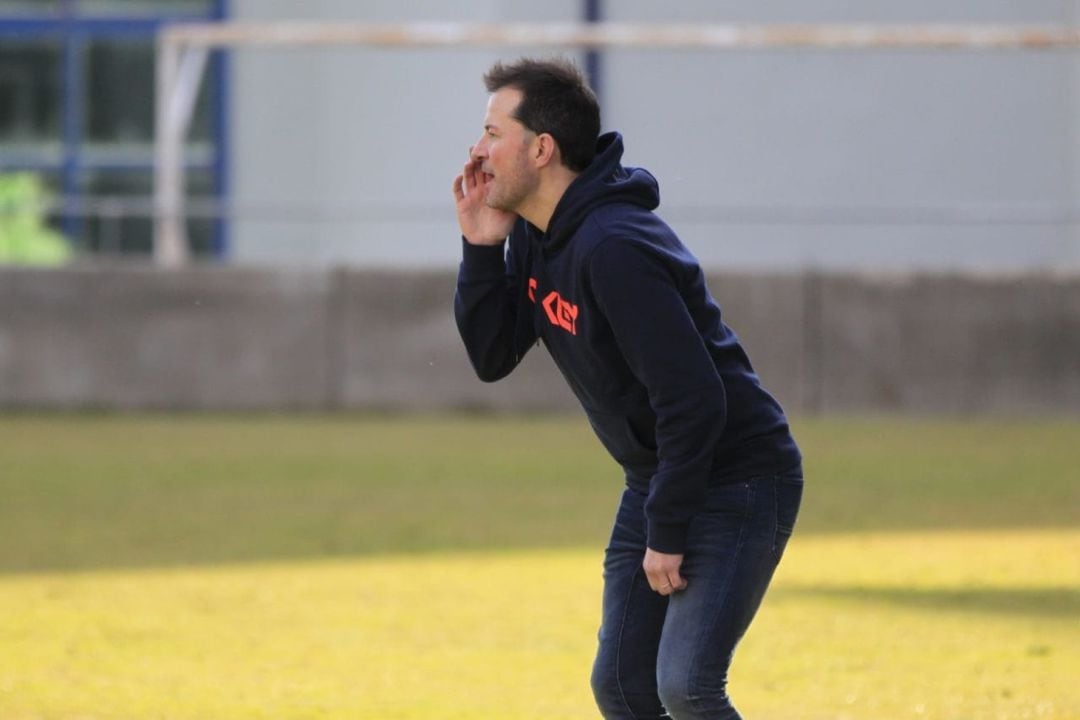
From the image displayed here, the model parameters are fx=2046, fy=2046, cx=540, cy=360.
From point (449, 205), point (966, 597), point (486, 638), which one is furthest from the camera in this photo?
point (449, 205)

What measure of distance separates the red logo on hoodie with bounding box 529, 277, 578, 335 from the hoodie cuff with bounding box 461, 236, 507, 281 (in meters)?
0.20

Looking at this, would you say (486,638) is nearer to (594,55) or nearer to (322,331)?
(322,331)

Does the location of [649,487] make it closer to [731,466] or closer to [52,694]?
[731,466]

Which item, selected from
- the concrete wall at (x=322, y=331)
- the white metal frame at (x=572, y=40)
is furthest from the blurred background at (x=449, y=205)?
the white metal frame at (x=572, y=40)

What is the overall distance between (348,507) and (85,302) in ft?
18.4

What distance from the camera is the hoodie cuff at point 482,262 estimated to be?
14.6ft

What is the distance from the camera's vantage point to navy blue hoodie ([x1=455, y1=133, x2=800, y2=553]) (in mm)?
4012

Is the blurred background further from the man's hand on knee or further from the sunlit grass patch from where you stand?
the man's hand on knee

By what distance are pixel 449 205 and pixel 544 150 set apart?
16796 mm

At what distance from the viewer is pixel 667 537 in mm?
4117

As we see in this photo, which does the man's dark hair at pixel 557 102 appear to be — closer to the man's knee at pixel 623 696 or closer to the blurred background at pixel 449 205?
the man's knee at pixel 623 696

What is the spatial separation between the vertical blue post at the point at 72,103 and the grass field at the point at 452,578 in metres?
12.1

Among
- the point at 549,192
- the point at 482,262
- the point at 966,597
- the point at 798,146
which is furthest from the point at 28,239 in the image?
the point at 549,192

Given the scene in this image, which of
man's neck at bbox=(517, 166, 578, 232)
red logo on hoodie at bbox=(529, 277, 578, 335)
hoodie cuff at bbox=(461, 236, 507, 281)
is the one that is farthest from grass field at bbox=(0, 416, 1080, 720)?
man's neck at bbox=(517, 166, 578, 232)
